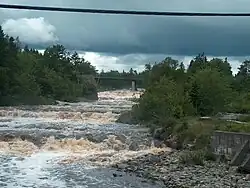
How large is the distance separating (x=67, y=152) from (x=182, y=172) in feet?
29.1

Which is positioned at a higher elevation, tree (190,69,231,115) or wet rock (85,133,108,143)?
tree (190,69,231,115)

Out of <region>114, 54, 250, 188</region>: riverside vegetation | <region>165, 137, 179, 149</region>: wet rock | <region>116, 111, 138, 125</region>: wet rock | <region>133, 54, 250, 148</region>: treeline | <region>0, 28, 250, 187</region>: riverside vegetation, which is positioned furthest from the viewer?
<region>116, 111, 138, 125</region>: wet rock

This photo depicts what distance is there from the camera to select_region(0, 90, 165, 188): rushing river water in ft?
71.5

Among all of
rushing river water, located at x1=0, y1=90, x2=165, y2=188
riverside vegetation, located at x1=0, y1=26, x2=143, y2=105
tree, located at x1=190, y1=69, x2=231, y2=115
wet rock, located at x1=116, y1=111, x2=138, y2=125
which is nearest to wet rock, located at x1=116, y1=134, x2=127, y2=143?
rushing river water, located at x1=0, y1=90, x2=165, y2=188

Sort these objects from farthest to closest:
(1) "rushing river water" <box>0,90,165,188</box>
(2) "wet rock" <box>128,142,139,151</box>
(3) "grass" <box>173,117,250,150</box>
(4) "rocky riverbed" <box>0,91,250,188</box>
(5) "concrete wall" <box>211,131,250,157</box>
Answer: (2) "wet rock" <box>128,142,139,151</box>
(3) "grass" <box>173,117,250,150</box>
(5) "concrete wall" <box>211,131,250,157</box>
(1) "rushing river water" <box>0,90,165,188</box>
(4) "rocky riverbed" <box>0,91,250,188</box>

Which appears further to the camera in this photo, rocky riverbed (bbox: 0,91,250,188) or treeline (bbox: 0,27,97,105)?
treeline (bbox: 0,27,97,105)

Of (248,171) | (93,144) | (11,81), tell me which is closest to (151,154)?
(93,144)

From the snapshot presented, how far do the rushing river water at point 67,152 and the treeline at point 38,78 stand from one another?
107 ft

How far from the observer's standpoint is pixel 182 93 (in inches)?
1905

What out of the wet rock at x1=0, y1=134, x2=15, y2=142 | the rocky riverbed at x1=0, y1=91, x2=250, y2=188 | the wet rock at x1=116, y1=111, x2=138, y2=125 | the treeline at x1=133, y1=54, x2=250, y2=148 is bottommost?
the rocky riverbed at x1=0, y1=91, x2=250, y2=188

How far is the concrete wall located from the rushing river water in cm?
458

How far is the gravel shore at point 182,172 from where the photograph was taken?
67.9 ft

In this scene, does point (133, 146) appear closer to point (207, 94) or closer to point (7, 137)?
point (7, 137)

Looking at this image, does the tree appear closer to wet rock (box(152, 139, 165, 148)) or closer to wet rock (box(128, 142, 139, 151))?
wet rock (box(152, 139, 165, 148))
